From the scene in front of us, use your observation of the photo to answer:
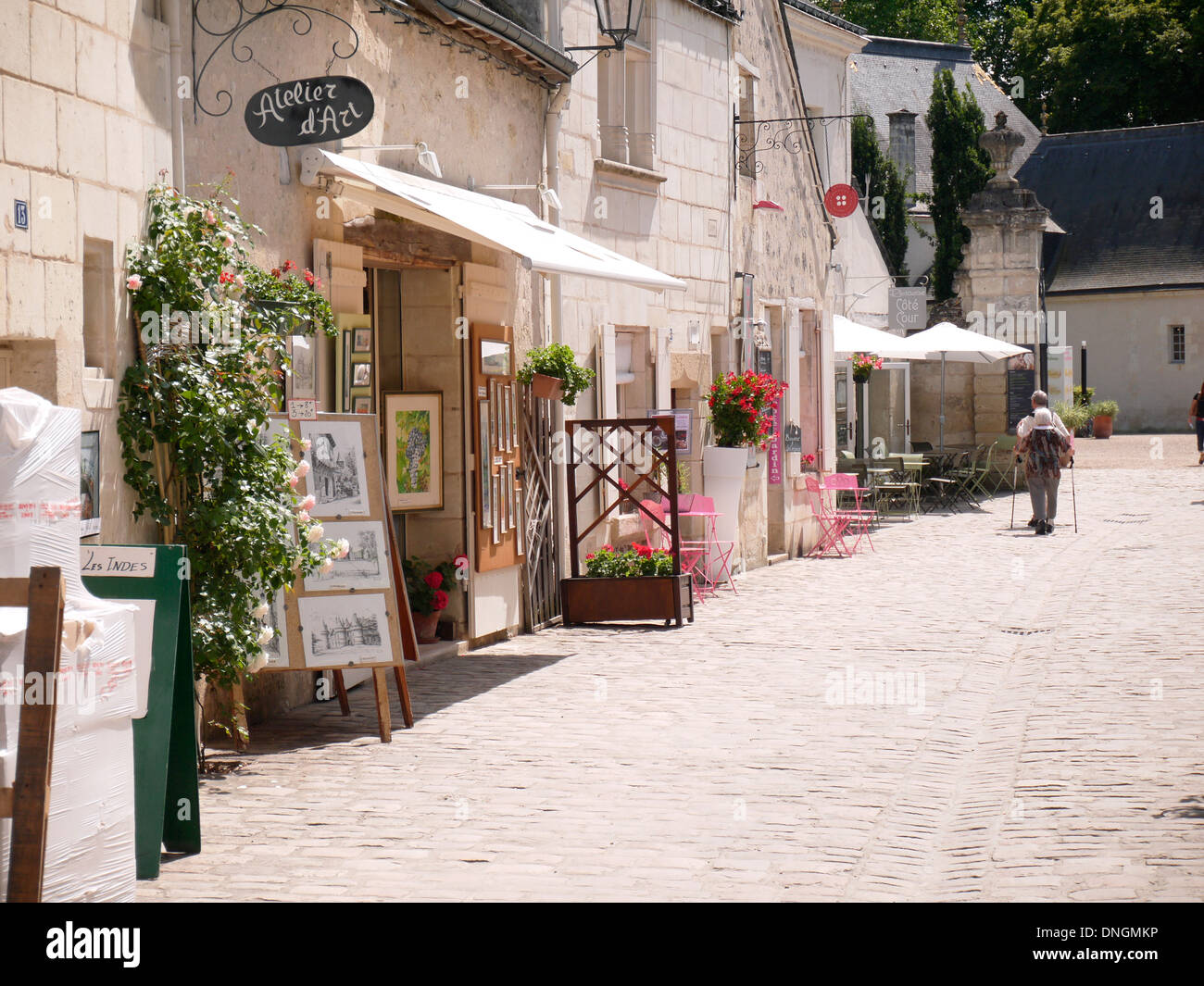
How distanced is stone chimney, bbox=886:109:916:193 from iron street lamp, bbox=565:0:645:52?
29.4 m

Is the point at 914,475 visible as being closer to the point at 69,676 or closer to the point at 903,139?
the point at 69,676

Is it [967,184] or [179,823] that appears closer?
[179,823]

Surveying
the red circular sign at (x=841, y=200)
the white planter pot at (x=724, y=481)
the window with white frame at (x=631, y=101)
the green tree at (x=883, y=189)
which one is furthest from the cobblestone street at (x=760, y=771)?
the green tree at (x=883, y=189)

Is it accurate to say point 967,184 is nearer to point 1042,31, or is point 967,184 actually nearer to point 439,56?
point 1042,31

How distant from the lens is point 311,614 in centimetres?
714

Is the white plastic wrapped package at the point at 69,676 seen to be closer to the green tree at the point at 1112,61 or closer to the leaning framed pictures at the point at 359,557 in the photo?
the leaning framed pictures at the point at 359,557

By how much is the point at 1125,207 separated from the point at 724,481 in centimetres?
3290

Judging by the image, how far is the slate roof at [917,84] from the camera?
4194cm

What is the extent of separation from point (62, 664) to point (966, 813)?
11.3 ft

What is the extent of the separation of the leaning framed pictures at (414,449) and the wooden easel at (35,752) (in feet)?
18.1

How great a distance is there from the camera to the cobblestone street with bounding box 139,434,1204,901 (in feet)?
16.4

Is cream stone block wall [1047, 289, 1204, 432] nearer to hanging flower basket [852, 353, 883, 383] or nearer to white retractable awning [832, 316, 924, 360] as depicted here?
hanging flower basket [852, 353, 883, 383]

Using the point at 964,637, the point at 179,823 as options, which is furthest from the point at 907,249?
the point at 179,823

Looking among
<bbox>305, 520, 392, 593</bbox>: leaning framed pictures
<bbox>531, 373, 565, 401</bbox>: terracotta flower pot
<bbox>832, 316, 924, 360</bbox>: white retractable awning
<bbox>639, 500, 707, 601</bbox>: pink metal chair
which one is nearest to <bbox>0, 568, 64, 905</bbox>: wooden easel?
<bbox>305, 520, 392, 593</bbox>: leaning framed pictures
